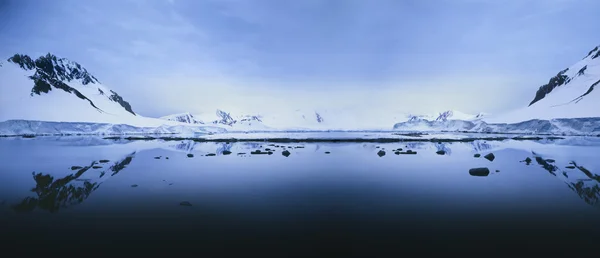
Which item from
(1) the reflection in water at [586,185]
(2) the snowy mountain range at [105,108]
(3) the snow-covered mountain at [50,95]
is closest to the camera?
(1) the reflection in water at [586,185]

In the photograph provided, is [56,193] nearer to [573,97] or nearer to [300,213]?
[300,213]

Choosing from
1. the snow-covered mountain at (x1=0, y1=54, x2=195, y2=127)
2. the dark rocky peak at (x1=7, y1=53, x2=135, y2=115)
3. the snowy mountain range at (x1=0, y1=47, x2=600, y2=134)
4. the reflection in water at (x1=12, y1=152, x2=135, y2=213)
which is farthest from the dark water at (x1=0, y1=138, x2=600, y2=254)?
the dark rocky peak at (x1=7, y1=53, x2=135, y2=115)

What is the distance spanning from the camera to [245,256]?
4.82 metres

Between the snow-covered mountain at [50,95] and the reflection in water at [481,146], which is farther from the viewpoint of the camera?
the snow-covered mountain at [50,95]

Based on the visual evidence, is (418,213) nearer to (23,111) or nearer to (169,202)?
(169,202)

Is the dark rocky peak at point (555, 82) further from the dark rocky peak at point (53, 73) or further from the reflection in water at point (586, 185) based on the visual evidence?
the dark rocky peak at point (53, 73)

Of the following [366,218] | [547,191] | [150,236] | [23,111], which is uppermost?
[23,111]

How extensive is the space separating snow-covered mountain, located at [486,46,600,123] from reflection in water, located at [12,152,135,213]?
82.4 metres

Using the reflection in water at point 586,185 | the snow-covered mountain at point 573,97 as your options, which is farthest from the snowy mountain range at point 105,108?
the reflection in water at point 586,185

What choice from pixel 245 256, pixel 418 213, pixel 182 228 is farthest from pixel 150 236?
pixel 418 213

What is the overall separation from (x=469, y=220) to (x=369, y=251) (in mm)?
3039

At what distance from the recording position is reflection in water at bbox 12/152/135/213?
7.67m

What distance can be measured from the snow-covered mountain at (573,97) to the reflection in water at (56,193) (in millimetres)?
82404

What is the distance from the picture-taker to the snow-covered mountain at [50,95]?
7912cm
